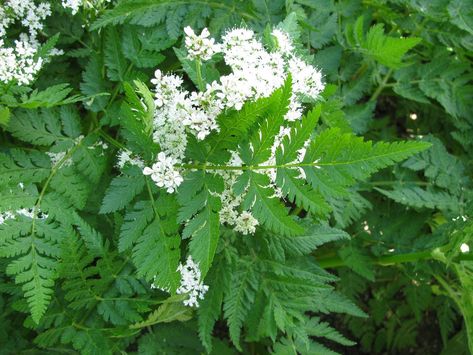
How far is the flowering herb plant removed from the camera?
6.23 feet

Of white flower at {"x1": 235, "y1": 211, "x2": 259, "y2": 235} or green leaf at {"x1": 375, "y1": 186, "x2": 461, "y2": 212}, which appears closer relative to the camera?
white flower at {"x1": 235, "y1": 211, "x2": 259, "y2": 235}

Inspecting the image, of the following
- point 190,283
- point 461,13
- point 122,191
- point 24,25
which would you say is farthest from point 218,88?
point 461,13

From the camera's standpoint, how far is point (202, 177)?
1.96 m

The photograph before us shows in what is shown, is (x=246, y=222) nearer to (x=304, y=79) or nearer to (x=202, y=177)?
(x=202, y=177)

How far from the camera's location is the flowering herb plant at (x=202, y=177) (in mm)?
1898

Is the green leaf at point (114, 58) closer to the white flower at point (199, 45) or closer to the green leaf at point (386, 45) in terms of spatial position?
the white flower at point (199, 45)

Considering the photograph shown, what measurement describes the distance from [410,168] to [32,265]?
6.97 feet

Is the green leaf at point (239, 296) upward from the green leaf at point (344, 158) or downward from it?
downward

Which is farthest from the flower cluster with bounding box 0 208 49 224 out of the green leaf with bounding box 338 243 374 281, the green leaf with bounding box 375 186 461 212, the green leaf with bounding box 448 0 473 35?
the green leaf with bounding box 448 0 473 35

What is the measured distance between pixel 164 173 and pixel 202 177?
0.45ft

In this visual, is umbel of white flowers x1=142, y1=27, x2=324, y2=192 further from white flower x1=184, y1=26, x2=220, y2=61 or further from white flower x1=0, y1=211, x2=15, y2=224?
white flower x1=0, y1=211, x2=15, y2=224

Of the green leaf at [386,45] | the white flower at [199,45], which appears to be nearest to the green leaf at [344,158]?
the white flower at [199,45]

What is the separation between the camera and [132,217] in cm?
205

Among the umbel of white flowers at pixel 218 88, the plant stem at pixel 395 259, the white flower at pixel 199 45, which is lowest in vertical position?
the plant stem at pixel 395 259
